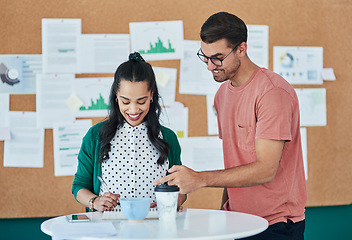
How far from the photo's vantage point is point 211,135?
255 centimetres

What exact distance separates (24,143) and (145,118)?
2.89 ft

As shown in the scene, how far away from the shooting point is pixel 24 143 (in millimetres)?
2375

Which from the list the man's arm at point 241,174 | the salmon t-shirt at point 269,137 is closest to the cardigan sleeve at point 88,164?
the man's arm at point 241,174

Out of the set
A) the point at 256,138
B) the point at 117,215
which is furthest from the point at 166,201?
the point at 256,138

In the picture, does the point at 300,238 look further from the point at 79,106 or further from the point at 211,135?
the point at 79,106

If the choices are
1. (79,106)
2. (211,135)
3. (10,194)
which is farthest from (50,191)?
(211,135)

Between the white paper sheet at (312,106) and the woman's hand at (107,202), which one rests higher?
the white paper sheet at (312,106)

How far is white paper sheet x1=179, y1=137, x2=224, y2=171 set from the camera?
8.29 ft

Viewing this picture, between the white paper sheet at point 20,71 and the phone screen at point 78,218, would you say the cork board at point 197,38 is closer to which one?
the white paper sheet at point 20,71

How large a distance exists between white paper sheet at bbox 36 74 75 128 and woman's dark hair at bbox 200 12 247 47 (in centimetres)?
96

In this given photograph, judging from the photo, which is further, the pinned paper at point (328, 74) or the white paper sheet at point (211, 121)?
the pinned paper at point (328, 74)

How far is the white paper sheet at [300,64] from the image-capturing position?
266 centimetres

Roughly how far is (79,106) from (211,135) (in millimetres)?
693

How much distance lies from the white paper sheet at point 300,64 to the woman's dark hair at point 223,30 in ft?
3.26
